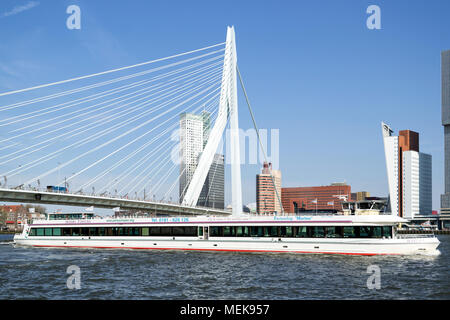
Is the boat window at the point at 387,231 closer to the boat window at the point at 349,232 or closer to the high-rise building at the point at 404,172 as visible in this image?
the boat window at the point at 349,232

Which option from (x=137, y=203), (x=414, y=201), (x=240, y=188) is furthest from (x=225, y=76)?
(x=414, y=201)

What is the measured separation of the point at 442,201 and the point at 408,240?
167250 mm

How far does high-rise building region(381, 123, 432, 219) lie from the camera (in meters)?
176

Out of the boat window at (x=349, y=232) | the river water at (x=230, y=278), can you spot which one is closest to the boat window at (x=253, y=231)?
the river water at (x=230, y=278)

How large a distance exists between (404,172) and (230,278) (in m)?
169

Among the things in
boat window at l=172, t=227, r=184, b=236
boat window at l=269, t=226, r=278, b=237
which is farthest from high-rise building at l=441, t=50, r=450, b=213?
boat window at l=172, t=227, r=184, b=236

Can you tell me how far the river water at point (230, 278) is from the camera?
19969 millimetres

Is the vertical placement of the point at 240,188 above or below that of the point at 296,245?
above

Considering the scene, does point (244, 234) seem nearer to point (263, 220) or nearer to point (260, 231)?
point (260, 231)

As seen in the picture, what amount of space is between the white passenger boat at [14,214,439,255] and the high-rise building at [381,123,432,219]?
148270 mm

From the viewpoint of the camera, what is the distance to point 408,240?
33719 millimetres

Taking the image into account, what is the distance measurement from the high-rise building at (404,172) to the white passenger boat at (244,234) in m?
148
